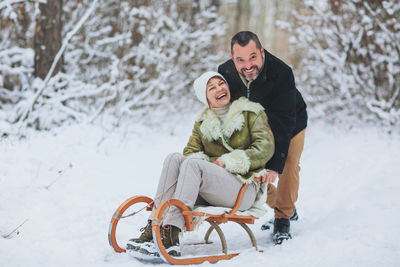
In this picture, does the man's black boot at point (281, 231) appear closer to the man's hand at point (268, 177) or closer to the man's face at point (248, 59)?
the man's hand at point (268, 177)

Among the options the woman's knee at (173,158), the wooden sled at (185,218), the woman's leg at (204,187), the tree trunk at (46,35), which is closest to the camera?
the wooden sled at (185,218)

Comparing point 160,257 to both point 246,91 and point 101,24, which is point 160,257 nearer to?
point 246,91

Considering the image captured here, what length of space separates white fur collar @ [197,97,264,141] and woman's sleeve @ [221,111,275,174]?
7cm

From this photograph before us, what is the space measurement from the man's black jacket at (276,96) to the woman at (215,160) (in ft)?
0.46

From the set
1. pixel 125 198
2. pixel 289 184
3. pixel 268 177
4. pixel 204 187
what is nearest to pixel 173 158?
pixel 204 187

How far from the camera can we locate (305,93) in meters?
8.91

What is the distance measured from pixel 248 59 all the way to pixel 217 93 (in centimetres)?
35

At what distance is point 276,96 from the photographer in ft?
10.5

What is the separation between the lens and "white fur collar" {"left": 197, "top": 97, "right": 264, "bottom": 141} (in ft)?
9.72

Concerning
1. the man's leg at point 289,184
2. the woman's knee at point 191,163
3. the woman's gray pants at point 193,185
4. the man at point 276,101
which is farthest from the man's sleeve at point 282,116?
the woman's knee at point 191,163

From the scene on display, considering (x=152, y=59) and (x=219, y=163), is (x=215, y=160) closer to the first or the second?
(x=219, y=163)

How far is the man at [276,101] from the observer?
3.05 m

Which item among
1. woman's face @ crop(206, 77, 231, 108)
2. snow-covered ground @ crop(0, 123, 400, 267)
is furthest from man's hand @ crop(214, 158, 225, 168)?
snow-covered ground @ crop(0, 123, 400, 267)

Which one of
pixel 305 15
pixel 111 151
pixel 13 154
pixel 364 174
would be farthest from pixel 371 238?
pixel 305 15
